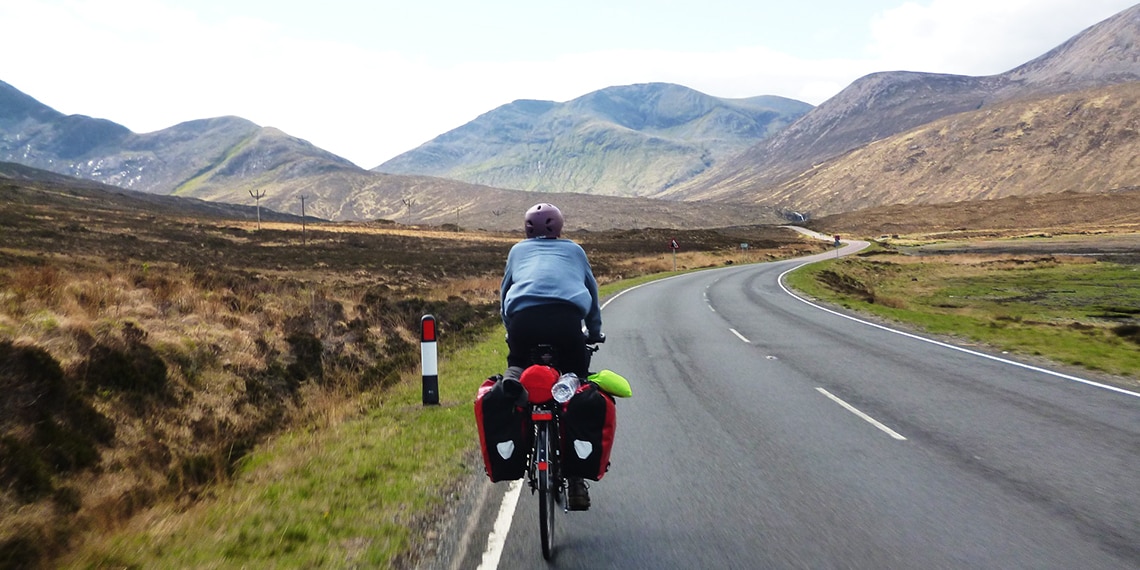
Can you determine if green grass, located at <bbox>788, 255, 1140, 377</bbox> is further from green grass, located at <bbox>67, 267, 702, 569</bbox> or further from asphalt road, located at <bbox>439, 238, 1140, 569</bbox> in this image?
green grass, located at <bbox>67, 267, 702, 569</bbox>

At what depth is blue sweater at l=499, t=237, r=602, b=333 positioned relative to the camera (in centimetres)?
485

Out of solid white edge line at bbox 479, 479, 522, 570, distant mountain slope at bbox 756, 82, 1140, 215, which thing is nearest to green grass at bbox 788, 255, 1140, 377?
solid white edge line at bbox 479, 479, 522, 570

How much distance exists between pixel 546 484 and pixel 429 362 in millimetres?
4488

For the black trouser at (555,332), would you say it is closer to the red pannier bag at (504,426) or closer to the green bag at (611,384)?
the green bag at (611,384)

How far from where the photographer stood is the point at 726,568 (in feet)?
14.3

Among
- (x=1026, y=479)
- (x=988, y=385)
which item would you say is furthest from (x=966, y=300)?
(x=1026, y=479)

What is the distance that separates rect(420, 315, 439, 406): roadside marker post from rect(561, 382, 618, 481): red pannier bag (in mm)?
4135

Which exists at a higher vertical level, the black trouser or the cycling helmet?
the cycling helmet

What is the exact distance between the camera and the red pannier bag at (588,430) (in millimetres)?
4473

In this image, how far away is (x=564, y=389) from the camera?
446 centimetres

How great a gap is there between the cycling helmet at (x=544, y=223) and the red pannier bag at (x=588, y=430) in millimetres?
1305

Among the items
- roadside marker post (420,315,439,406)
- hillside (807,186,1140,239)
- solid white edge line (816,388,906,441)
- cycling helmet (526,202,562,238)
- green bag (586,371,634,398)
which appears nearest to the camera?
green bag (586,371,634,398)

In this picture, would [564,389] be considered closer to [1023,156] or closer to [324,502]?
[324,502]

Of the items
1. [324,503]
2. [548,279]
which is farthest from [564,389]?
[324,503]
